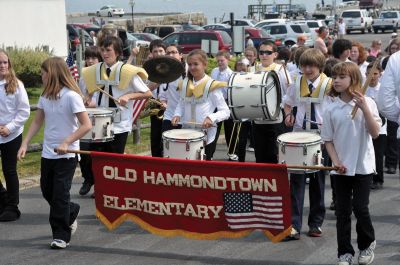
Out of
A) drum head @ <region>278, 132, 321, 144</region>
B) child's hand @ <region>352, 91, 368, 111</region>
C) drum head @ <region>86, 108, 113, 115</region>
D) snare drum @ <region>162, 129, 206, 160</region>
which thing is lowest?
snare drum @ <region>162, 129, 206, 160</region>

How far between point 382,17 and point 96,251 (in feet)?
197

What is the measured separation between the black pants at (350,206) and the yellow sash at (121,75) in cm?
A: 319

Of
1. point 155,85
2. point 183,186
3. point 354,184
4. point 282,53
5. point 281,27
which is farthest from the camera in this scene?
point 281,27

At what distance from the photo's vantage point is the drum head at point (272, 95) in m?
9.45

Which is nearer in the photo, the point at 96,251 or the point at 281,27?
the point at 96,251

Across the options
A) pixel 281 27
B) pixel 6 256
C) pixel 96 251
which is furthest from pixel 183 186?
pixel 281 27

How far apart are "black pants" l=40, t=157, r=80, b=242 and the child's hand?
277cm

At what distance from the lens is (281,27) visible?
50.1m

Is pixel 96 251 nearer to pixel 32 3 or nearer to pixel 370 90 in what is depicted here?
pixel 370 90

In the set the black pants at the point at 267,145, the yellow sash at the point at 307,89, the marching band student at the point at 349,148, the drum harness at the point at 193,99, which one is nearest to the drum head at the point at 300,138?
the yellow sash at the point at 307,89

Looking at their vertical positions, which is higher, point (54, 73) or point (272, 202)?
point (54, 73)

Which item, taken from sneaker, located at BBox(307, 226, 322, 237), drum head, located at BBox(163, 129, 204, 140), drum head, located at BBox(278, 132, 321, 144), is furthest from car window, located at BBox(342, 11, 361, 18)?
drum head, located at BBox(278, 132, 321, 144)

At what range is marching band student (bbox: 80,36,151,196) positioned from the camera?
9625mm

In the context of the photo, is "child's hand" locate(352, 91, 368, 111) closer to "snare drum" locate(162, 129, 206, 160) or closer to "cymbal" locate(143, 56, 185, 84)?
"snare drum" locate(162, 129, 206, 160)
